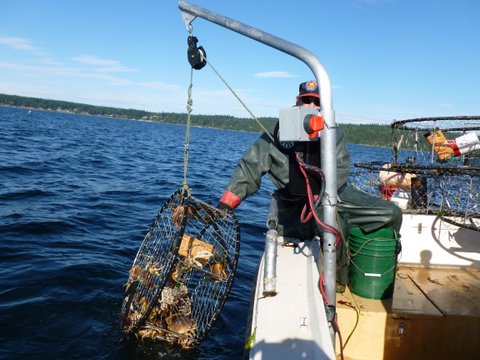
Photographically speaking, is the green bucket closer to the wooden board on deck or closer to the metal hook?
the wooden board on deck

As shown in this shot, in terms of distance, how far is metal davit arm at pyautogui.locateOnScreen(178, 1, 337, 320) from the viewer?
2662mm

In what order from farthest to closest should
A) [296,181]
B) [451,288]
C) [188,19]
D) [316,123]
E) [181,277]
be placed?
[451,288], [181,277], [296,181], [188,19], [316,123]

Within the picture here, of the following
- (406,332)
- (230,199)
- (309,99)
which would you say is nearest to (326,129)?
(309,99)

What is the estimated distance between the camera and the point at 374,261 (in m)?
3.85

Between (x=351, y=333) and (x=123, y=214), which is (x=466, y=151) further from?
(x=123, y=214)

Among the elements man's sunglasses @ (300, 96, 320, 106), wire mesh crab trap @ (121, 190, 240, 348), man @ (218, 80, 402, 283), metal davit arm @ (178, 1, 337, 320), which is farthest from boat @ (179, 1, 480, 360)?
man's sunglasses @ (300, 96, 320, 106)

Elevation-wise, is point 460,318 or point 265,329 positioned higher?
point 265,329

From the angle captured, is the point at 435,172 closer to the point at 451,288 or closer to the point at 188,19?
the point at 451,288

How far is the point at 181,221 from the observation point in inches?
142

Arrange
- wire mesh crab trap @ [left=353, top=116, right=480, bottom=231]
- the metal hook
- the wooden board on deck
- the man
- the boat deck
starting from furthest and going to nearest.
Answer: wire mesh crab trap @ [left=353, top=116, right=480, bottom=231] → the wooden board on deck → the man → the boat deck → the metal hook

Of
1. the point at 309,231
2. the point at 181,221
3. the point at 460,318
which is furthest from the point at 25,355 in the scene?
the point at 460,318

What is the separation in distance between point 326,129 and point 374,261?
1794 millimetres

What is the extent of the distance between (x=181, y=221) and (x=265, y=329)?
147 centimetres

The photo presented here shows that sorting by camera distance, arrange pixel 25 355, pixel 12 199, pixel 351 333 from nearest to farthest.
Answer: pixel 351 333, pixel 25 355, pixel 12 199
